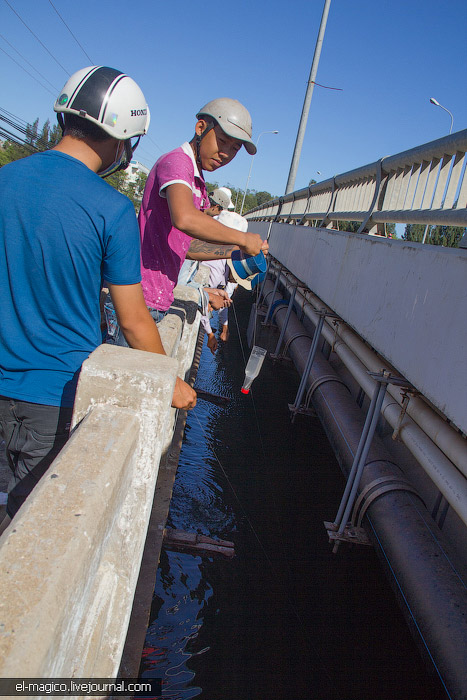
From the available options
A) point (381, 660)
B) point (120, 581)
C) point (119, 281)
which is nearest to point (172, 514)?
point (381, 660)

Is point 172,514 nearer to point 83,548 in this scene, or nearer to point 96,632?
point 96,632

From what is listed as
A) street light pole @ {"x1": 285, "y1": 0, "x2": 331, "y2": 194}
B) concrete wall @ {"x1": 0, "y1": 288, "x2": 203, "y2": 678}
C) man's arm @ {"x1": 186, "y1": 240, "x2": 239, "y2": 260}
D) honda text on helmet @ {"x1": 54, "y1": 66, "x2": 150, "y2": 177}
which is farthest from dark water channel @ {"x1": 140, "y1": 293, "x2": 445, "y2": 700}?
street light pole @ {"x1": 285, "y1": 0, "x2": 331, "y2": 194}

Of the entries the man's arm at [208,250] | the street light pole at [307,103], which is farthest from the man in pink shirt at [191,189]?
the street light pole at [307,103]

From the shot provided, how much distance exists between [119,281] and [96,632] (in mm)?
1318

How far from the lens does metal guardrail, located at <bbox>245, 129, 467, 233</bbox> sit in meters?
3.26

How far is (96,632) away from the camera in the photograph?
72.8 inches

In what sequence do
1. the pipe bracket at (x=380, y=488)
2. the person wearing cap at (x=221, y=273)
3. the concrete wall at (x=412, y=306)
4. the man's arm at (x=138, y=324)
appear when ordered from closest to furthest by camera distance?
1. the man's arm at (x=138, y=324)
2. the concrete wall at (x=412, y=306)
3. the pipe bracket at (x=380, y=488)
4. the person wearing cap at (x=221, y=273)

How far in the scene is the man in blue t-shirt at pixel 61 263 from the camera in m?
1.96

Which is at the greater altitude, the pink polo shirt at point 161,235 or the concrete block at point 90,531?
the pink polo shirt at point 161,235

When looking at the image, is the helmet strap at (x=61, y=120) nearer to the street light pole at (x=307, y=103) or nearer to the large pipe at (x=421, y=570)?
the large pipe at (x=421, y=570)

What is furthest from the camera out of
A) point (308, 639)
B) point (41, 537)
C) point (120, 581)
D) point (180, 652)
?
point (308, 639)

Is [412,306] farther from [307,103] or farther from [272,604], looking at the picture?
[307,103]

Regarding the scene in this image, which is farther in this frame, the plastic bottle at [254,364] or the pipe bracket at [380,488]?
the plastic bottle at [254,364]

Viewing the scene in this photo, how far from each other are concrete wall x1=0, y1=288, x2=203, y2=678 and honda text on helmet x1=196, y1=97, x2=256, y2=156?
1.83m
